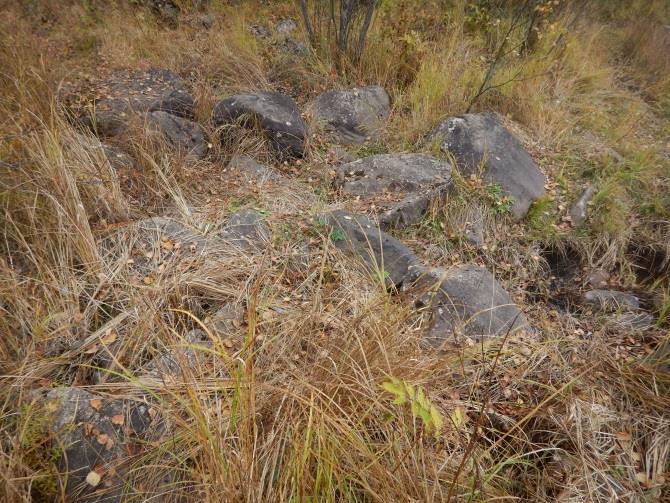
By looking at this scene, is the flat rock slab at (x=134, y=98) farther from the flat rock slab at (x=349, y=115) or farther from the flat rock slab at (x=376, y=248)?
the flat rock slab at (x=376, y=248)

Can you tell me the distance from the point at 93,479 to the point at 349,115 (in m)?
3.30

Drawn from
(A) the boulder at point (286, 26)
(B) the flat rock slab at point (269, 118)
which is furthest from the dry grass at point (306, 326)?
(A) the boulder at point (286, 26)

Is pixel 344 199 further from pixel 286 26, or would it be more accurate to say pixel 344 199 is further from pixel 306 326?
pixel 286 26

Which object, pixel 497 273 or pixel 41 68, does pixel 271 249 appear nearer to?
pixel 497 273

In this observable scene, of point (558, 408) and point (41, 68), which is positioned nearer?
point (558, 408)

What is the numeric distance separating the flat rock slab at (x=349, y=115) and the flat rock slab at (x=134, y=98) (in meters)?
1.22

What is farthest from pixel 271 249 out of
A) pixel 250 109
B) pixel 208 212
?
pixel 250 109

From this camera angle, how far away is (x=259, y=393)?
4.91 feet

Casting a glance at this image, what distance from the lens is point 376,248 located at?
246 cm

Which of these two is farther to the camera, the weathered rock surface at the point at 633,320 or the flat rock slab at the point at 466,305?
the weathered rock surface at the point at 633,320

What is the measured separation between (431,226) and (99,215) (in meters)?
2.29

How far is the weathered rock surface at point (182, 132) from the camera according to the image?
119 inches

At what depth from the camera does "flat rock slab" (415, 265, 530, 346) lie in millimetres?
2146

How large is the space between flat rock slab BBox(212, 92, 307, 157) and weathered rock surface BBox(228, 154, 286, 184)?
0.27 metres
